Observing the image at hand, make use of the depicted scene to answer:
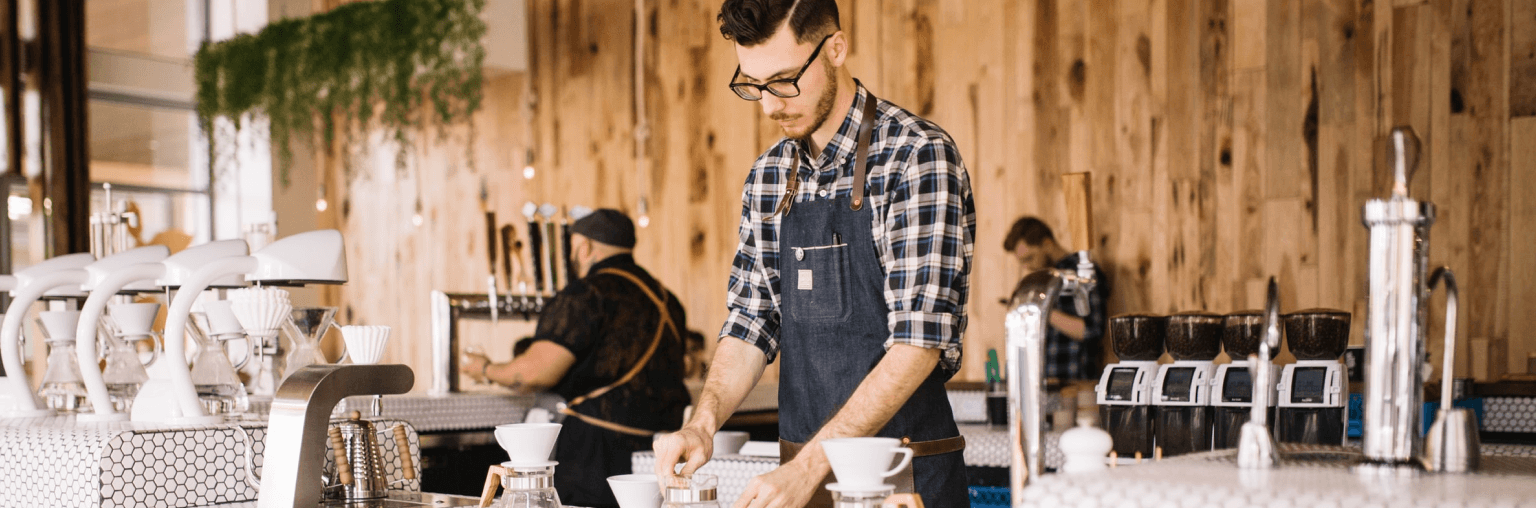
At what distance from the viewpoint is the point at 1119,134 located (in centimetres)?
513

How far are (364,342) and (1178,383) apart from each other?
139 cm

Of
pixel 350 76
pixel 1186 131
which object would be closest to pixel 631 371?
pixel 1186 131

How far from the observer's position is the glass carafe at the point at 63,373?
8.22 ft

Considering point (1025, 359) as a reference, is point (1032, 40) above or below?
above

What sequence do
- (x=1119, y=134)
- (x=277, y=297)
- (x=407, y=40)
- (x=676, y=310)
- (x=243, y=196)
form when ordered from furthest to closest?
(x=243, y=196) → (x=407, y=40) → (x=1119, y=134) → (x=676, y=310) → (x=277, y=297)

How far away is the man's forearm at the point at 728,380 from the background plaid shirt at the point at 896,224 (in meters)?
0.02

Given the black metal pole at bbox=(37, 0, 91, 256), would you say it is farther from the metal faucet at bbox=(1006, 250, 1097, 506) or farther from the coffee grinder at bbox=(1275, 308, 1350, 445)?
the metal faucet at bbox=(1006, 250, 1097, 506)

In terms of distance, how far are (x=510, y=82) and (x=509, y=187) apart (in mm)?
616

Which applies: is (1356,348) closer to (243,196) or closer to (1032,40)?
(1032,40)

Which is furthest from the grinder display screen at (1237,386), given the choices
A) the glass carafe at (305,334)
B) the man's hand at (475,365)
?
the man's hand at (475,365)

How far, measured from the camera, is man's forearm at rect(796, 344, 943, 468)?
73.1 inches

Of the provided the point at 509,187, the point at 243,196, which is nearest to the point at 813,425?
the point at 509,187

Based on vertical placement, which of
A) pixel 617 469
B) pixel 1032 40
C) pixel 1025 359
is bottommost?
pixel 617 469

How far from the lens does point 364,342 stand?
197 centimetres
